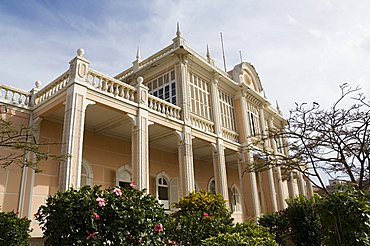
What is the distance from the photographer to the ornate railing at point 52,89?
892 centimetres

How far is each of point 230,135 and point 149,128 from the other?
4.79 metres

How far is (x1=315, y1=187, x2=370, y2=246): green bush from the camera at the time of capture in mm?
4988

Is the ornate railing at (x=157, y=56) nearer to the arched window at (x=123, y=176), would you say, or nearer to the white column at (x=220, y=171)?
the white column at (x=220, y=171)

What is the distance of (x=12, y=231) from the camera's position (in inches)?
222

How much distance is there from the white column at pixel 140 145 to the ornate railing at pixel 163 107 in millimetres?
459

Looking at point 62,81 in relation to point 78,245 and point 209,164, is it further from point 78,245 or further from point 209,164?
point 209,164

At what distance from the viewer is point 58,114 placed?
9680 millimetres

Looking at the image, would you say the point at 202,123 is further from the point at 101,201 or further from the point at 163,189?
the point at 101,201

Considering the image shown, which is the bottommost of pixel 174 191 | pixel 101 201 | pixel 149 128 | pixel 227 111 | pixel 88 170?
pixel 101 201

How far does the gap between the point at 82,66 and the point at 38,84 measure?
8.36 feet

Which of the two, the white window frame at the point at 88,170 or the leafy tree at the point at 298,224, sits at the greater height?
the white window frame at the point at 88,170

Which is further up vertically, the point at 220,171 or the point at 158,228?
the point at 220,171

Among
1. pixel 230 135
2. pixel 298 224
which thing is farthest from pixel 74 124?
pixel 230 135

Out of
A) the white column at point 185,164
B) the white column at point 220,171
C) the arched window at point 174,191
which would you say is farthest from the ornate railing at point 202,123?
the arched window at point 174,191
